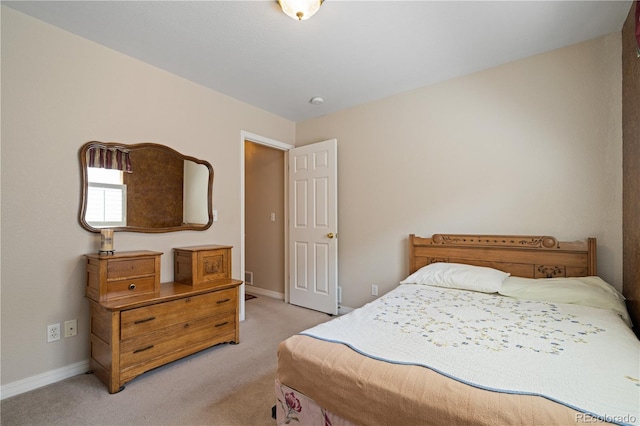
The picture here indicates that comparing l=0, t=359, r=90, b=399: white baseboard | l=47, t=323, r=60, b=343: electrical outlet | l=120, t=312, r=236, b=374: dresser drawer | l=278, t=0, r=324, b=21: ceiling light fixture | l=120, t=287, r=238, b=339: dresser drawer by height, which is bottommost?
l=0, t=359, r=90, b=399: white baseboard

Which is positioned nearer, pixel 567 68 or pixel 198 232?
pixel 567 68

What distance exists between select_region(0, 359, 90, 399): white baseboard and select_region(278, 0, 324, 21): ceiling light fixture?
2.91 m

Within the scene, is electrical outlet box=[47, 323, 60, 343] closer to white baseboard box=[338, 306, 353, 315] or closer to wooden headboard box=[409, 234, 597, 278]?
white baseboard box=[338, 306, 353, 315]

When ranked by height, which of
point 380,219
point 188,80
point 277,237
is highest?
point 188,80

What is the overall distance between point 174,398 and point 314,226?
2295 mm

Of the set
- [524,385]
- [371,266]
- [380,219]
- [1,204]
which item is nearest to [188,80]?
[1,204]

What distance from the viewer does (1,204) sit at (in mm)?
1870

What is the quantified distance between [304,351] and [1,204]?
2215mm

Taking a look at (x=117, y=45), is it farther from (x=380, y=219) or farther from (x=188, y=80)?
(x=380, y=219)

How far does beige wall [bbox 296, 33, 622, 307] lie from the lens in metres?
2.18

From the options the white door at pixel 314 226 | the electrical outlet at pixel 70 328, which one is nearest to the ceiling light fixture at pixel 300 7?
the white door at pixel 314 226

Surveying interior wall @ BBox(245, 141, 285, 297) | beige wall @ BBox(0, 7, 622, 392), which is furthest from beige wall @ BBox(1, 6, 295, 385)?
interior wall @ BBox(245, 141, 285, 297)

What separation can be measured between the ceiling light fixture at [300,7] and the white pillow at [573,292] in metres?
2.35

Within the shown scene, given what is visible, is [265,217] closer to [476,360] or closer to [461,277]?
[461,277]
